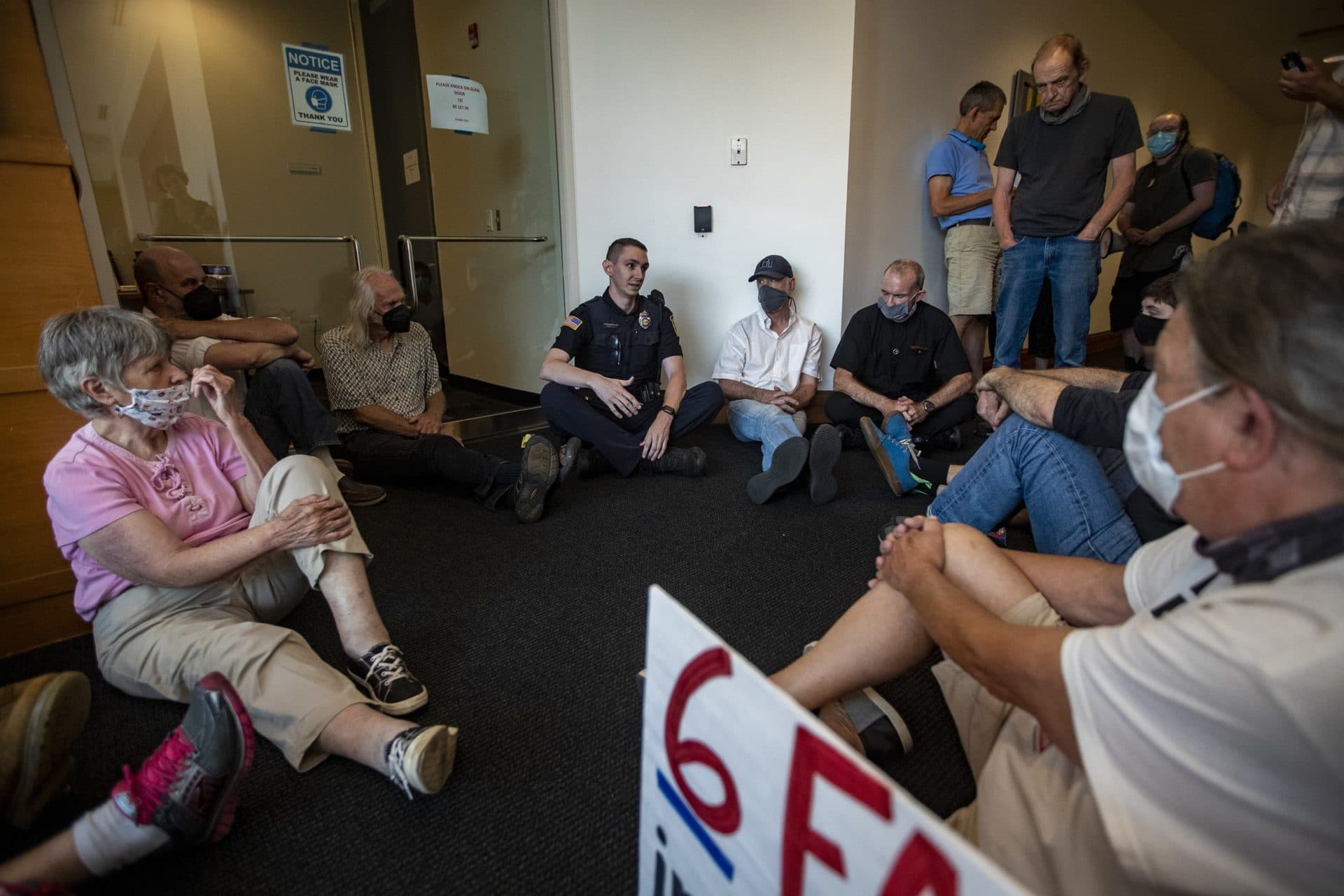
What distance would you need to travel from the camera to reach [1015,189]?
2.88 meters

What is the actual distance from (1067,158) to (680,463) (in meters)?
1.99

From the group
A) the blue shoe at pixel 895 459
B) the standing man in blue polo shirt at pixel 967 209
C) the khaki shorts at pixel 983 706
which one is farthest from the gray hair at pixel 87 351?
the standing man in blue polo shirt at pixel 967 209

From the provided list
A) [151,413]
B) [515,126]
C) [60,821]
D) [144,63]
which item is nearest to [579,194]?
[515,126]

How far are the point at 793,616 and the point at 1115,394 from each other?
0.86 meters

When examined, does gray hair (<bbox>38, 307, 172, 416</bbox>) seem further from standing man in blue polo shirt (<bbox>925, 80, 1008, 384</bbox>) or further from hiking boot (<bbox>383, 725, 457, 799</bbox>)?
standing man in blue polo shirt (<bbox>925, 80, 1008, 384</bbox>)

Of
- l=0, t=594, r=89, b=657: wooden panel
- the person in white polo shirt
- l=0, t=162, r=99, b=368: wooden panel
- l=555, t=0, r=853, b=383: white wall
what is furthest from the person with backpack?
l=0, t=594, r=89, b=657: wooden panel

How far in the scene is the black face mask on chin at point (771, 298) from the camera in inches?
120

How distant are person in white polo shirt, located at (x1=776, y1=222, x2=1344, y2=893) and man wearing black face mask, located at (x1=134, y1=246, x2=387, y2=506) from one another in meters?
2.32

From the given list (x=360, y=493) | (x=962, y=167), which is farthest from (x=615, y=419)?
(x=962, y=167)

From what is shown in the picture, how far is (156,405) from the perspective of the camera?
1232mm

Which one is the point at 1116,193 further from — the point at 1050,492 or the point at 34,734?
the point at 34,734

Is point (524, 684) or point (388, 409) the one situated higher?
point (388, 409)

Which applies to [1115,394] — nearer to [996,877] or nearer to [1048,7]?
[996,877]

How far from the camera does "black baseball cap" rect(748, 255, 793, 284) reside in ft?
10.1
